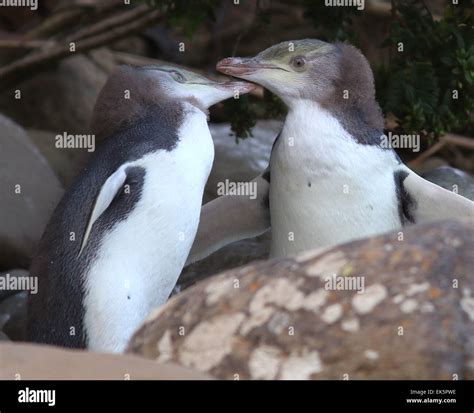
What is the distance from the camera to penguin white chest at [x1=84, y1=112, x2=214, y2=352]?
4059mm

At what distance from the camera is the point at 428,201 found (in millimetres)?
4445

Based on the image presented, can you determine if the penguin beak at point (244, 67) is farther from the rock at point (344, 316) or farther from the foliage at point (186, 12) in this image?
the rock at point (344, 316)

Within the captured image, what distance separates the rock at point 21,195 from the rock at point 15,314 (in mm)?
416

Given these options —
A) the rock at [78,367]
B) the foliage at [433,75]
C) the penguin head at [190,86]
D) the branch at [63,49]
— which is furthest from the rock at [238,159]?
the rock at [78,367]

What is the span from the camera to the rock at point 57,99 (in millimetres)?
7664

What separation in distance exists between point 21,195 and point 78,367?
133 inches

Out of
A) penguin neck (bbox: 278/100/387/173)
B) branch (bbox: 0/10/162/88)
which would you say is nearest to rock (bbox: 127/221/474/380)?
penguin neck (bbox: 278/100/387/173)

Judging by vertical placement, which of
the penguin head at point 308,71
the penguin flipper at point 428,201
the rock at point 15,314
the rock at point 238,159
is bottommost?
the rock at point 15,314

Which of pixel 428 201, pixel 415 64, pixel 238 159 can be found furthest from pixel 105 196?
pixel 238 159

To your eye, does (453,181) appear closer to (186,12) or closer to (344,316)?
(186,12)

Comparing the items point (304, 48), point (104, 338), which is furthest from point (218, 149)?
point (104, 338)

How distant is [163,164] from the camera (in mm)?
4168

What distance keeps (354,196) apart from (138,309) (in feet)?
2.97

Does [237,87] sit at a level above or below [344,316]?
above
